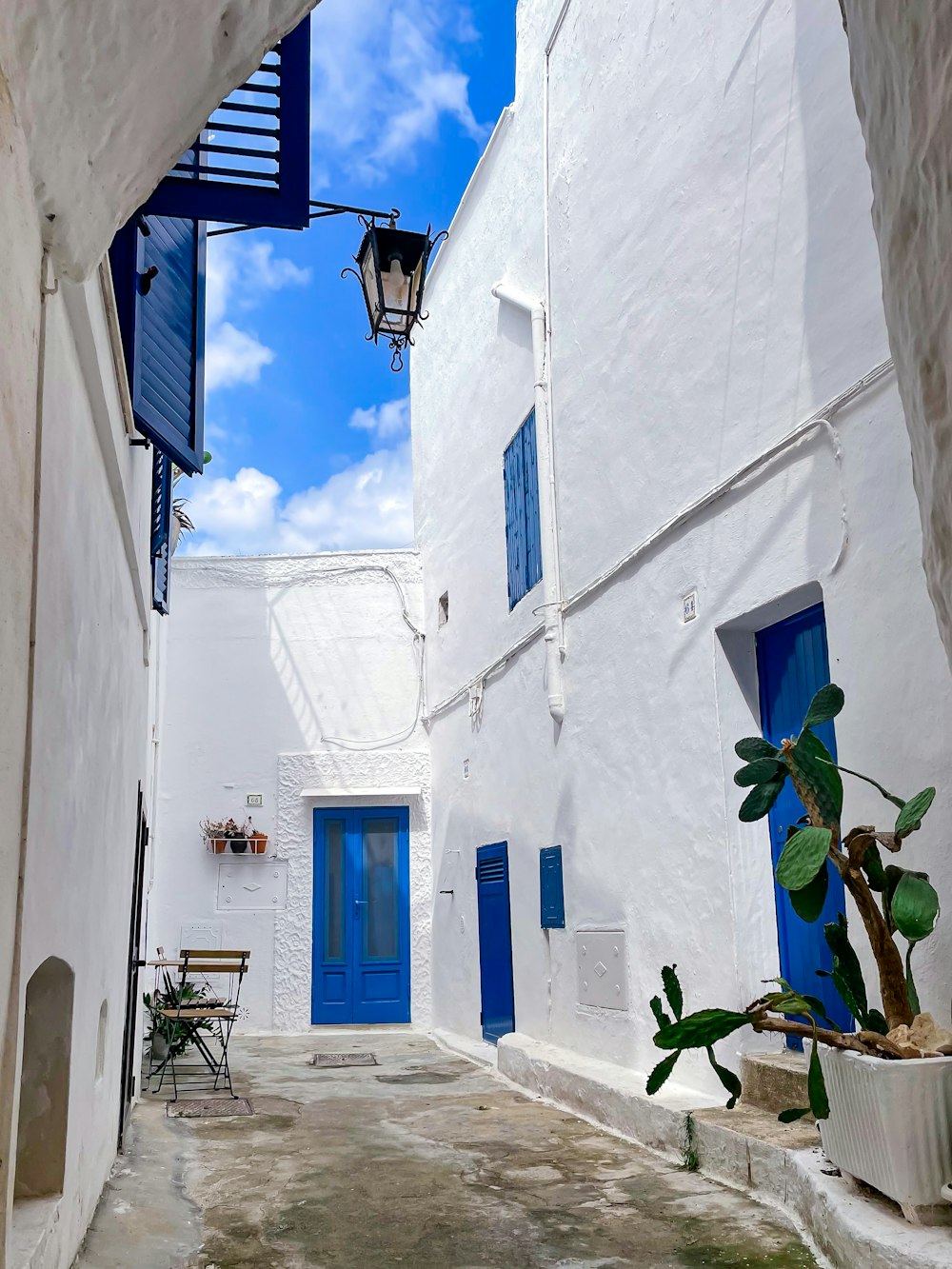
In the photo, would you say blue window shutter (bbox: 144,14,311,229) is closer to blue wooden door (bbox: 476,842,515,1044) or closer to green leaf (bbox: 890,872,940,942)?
green leaf (bbox: 890,872,940,942)

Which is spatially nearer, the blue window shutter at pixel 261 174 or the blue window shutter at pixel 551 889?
the blue window shutter at pixel 261 174

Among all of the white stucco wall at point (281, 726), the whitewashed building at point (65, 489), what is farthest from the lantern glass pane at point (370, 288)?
the white stucco wall at point (281, 726)

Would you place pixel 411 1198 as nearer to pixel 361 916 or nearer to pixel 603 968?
pixel 603 968

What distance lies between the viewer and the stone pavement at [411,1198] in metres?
4.04

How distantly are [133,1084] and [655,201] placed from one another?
611 cm

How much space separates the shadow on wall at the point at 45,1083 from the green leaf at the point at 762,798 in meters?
2.36

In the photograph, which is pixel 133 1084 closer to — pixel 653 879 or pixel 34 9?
pixel 653 879

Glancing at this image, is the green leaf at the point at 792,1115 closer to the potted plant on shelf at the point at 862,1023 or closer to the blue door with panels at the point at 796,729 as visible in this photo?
the potted plant on shelf at the point at 862,1023

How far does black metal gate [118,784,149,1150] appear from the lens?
6.00 m

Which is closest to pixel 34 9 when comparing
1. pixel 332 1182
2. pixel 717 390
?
pixel 717 390

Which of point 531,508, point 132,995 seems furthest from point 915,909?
point 531,508

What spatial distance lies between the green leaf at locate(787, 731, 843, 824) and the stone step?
4.78ft

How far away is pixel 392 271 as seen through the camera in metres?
6.01

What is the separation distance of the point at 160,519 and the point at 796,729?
4.21m
